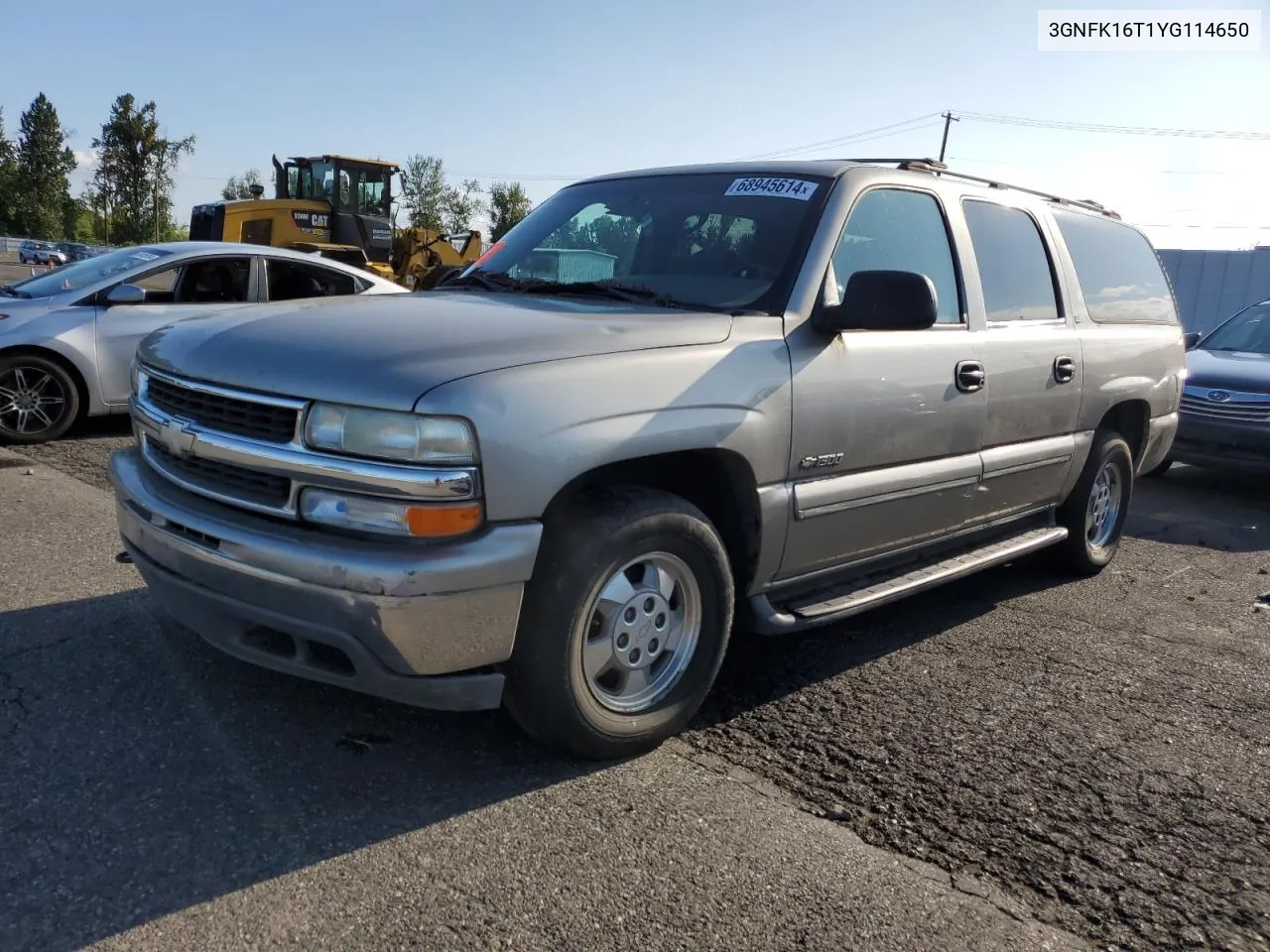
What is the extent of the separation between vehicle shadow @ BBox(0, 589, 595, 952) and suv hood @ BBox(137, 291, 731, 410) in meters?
1.10

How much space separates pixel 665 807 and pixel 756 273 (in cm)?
186

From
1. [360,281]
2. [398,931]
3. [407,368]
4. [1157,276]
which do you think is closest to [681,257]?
[407,368]

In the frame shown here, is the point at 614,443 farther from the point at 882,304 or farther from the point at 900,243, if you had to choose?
the point at 900,243

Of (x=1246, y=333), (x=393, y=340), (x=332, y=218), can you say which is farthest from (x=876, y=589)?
(x=332, y=218)

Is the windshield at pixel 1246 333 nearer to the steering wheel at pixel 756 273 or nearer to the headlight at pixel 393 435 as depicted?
the steering wheel at pixel 756 273

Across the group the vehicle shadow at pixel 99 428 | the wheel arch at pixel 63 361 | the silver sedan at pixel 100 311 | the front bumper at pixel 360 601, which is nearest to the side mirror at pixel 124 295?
the silver sedan at pixel 100 311

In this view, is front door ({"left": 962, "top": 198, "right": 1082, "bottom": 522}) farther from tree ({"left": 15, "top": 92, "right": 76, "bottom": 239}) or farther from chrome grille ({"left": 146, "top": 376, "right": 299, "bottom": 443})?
tree ({"left": 15, "top": 92, "right": 76, "bottom": 239})

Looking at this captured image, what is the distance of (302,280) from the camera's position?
8656 mm

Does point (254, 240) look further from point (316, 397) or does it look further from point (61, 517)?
point (316, 397)

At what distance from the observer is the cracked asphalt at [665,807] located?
8.06 feet

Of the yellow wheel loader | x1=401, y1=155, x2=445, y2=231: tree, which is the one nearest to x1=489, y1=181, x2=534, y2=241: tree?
x1=401, y1=155, x2=445, y2=231: tree

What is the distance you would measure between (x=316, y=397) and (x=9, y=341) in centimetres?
599

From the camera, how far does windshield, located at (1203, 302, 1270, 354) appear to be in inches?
384

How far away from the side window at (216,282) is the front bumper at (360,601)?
5857 millimetres
